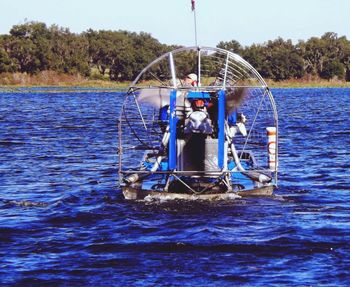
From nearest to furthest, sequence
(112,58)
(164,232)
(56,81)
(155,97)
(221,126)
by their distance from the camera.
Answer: (164,232), (221,126), (155,97), (56,81), (112,58)

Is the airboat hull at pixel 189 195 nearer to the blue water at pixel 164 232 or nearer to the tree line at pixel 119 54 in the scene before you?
the blue water at pixel 164 232

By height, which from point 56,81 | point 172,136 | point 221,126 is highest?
point 221,126

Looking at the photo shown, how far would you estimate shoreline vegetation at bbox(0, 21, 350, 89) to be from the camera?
5315 inches

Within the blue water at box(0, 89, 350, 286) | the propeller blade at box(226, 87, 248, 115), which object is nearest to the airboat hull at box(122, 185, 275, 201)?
the blue water at box(0, 89, 350, 286)

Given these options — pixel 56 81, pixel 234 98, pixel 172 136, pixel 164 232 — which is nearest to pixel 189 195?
pixel 172 136

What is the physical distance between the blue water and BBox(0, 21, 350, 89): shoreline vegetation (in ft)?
309

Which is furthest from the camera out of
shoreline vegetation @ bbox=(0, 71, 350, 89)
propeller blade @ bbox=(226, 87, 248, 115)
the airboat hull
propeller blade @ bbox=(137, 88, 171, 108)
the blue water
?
shoreline vegetation @ bbox=(0, 71, 350, 89)

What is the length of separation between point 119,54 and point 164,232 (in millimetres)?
124298

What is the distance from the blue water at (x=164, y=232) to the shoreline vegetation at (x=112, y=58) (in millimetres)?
94164

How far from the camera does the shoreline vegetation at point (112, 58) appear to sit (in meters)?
135

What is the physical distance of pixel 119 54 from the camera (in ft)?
461

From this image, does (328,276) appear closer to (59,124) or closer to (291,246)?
(291,246)

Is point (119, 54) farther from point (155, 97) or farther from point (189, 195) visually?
point (189, 195)

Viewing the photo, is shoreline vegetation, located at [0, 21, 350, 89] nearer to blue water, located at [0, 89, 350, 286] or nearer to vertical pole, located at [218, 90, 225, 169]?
blue water, located at [0, 89, 350, 286]
